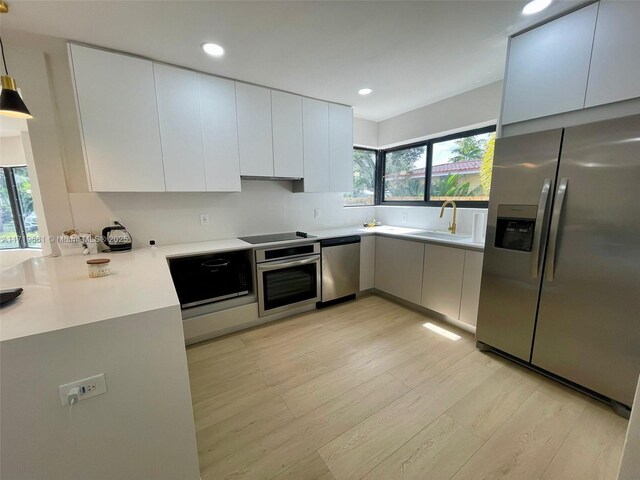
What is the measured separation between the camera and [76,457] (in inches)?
35.6

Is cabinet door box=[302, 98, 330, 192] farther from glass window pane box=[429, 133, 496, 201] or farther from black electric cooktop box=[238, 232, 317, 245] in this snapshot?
glass window pane box=[429, 133, 496, 201]

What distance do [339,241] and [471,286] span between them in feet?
4.65

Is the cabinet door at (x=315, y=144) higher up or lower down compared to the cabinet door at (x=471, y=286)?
higher up

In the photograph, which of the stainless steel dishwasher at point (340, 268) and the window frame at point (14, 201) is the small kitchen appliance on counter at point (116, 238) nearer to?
the stainless steel dishwasher at point (340, 268)

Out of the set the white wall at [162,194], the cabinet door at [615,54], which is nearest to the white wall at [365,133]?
the white wall at [162,194]

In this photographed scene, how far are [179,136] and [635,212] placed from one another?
10.5 feet

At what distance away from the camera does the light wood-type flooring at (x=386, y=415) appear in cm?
129

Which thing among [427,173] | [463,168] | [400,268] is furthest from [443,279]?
[427,173]

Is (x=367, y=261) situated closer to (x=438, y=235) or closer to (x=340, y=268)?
(x=340, y=268)

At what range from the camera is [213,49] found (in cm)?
193

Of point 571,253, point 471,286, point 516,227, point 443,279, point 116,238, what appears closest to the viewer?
point 571,253

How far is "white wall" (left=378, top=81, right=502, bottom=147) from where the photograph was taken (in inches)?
Answer: 102

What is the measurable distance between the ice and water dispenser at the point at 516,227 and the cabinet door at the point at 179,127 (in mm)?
2592

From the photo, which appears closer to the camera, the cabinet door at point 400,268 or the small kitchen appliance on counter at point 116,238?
the small kitchen appliance on counter at point 116,238
